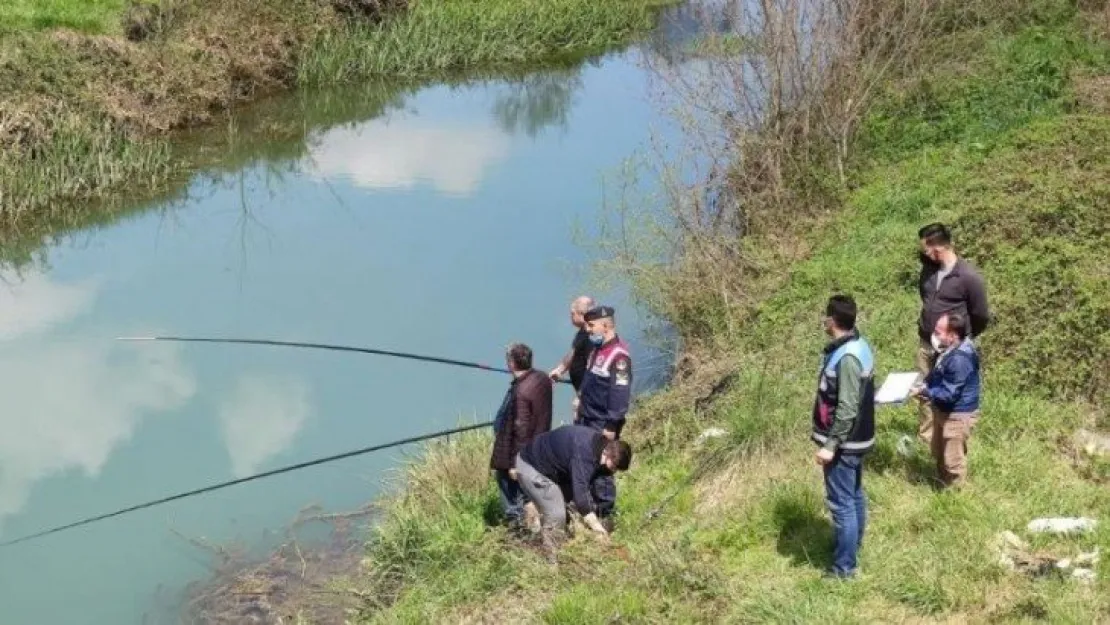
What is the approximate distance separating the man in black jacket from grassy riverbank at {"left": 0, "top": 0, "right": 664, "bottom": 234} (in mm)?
10812

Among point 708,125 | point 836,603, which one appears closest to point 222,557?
point 836,603

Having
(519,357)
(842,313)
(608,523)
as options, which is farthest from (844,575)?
(519,357)

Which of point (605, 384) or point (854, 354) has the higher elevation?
point (854, 354)

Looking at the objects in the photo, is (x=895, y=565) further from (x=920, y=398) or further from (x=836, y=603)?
(x=920, y=398)

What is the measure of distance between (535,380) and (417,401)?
4224 millimetres

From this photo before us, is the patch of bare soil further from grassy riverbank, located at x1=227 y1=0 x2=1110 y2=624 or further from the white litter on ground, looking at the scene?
the white litter on ground

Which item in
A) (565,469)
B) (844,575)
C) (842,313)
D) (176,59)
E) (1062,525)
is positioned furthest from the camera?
(176,59)

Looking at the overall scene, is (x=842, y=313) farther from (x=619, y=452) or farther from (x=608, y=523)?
(x=608, y=523)

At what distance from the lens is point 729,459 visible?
8156 mm

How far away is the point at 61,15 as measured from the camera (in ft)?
70.5

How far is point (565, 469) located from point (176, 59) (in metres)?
15.7

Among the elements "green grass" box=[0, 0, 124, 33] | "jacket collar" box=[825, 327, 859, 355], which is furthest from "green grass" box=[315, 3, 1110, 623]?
"green grass" box=[0, 0, 124, 33]

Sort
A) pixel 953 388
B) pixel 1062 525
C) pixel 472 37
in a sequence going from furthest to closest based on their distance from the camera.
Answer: pixel 472 37
pixel 953 388
pixel 1062 525

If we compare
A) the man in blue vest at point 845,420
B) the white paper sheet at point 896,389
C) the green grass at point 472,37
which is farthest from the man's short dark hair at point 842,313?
the green grass at point 472,37
